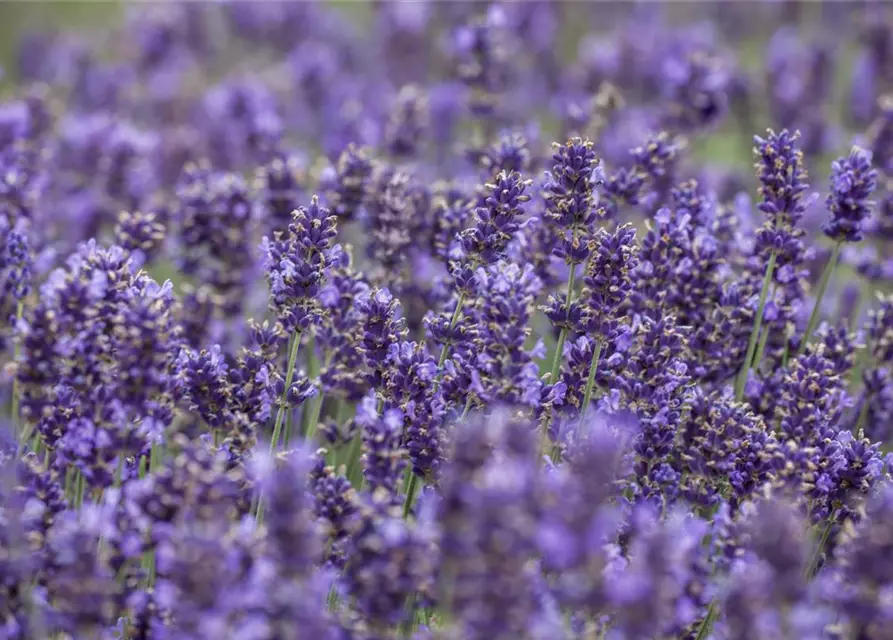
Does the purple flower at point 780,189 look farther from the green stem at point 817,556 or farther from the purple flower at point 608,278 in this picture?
the green stem at point 817,556

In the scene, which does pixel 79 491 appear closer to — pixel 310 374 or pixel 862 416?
pixel 310 374

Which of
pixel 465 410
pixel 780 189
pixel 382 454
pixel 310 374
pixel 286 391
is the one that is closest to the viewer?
pixel 382 454

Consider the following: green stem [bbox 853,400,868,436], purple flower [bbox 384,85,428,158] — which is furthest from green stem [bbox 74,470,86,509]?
purple flower [bbox 384,85,428,158]

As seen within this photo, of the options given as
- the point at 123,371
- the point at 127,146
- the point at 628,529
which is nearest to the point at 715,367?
the point at 628,529

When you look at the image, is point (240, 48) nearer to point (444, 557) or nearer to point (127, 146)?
point (127, 146)

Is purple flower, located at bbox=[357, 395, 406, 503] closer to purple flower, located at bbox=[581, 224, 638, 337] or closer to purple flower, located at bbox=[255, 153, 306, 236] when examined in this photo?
purple flower, located at bbox=[581, 224, 638, 337]

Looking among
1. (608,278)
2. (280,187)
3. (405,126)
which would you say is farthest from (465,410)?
(405,126)

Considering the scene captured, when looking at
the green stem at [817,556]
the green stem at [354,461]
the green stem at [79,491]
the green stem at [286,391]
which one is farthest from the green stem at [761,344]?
the green stem at [79,491]
